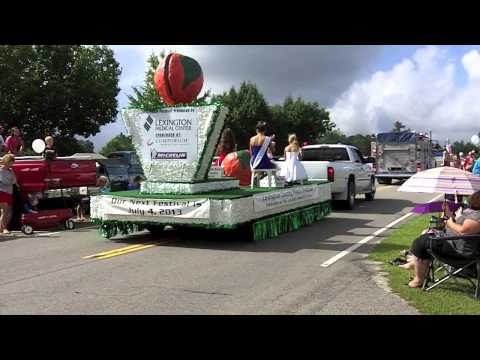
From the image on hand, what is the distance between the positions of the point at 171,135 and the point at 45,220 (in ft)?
12.3

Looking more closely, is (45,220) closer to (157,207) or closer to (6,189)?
(6,189)

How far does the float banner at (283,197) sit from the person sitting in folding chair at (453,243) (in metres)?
3.96

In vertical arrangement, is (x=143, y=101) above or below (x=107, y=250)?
above

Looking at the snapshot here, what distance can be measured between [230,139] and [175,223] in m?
4.75

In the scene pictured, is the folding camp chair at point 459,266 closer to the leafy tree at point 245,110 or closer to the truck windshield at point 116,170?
the truck windshield at point 116,170

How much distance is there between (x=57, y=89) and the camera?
35.8 metres

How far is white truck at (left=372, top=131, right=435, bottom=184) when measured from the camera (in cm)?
2917

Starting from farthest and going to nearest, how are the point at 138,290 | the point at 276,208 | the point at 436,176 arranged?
the point at 276,208
the point at 436,176
the point at 138,290

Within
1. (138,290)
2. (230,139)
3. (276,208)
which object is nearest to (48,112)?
(230,139)

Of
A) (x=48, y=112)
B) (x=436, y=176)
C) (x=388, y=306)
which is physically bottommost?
(x=388, y=306)

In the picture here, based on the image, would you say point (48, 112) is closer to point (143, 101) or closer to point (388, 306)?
point (143, 101)

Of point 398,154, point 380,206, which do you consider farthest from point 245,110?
point 380,206

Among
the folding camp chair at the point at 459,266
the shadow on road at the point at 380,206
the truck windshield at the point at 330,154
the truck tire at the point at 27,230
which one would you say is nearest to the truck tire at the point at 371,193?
the shadow on road at the point at 380,206

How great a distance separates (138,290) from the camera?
21.2ft
